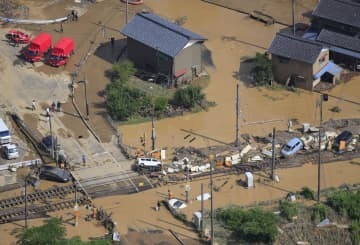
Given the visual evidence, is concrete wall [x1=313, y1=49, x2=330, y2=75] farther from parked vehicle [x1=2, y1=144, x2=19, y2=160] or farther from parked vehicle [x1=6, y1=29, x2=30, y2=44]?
parked vehicle [x1=6, y1=29, x2=30, y2=44]

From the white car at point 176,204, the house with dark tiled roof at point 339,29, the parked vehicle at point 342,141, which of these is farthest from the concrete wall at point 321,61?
the white car at point 176,204

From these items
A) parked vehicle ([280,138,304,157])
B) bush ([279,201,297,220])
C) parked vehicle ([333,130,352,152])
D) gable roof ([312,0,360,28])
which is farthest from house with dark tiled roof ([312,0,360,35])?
bush ([279,201,297,220])

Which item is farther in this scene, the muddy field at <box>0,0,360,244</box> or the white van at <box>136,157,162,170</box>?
the white van at <box>136,157,162,170</box>

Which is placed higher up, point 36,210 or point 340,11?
point 340,11

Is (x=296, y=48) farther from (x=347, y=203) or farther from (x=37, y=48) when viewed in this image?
(x=37, y=48)

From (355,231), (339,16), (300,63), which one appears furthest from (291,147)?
(339,16)

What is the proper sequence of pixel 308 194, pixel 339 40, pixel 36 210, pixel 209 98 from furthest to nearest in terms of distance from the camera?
pixel 339 40 < pixel 209 98 < pixel 308 194 < pixel 36 210
